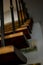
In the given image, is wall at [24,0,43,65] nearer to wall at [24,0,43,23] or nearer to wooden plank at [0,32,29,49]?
wall at [24,0,43,23]

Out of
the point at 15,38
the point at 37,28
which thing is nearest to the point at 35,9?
the point at 37,28

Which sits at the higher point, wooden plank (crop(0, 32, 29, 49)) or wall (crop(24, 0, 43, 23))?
wall (crop(24, 0, 43, 23))

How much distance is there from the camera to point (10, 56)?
0.92 metres

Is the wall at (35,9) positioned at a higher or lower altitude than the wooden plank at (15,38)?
higher

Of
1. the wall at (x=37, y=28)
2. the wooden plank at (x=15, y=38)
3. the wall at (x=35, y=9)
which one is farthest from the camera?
the wall at (x=35, y=9)

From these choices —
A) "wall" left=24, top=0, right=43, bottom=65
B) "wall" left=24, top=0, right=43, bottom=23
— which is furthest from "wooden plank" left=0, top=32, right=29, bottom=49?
"wall" left=24, top=0, right=43, bottom=23

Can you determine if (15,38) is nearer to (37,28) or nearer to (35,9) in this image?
(37,28)

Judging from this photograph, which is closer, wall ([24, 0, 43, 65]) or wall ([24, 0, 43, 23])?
wall ([24, 0, 43, 65])

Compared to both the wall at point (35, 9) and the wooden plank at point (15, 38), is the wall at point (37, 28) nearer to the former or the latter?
the wall at point (35, 9)

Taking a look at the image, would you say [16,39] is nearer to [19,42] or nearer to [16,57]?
[19,42]

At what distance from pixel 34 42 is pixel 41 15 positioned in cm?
47

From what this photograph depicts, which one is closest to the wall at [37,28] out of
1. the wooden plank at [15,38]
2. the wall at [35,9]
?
the wall at [35,9]

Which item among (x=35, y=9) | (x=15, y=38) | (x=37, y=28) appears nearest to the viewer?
(x=15, y=38)

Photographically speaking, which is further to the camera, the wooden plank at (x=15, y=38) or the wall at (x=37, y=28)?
the wall at (x=37, y=28)
